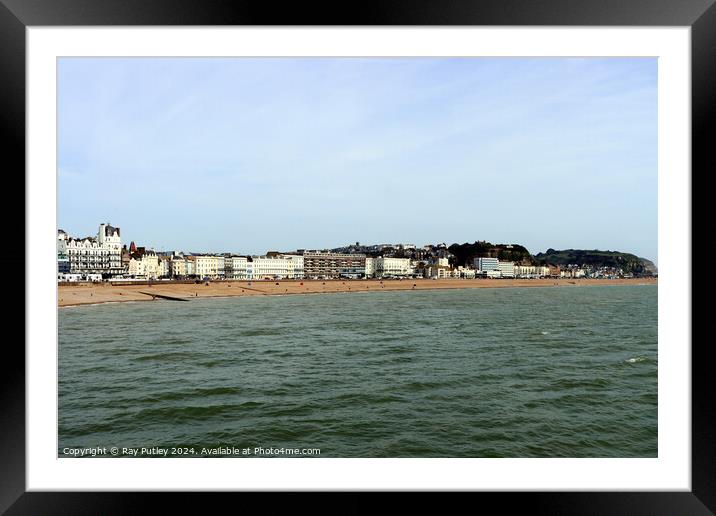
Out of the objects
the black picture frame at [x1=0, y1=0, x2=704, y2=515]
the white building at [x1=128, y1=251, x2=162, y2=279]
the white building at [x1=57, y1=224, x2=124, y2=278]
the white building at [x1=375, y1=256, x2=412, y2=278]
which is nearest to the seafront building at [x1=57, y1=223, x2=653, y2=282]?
the white building at [x1=375, y1=256, x2=412, y2=278]

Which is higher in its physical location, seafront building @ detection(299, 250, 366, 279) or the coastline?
seafront building @ detection(299, 250, 366, 279)

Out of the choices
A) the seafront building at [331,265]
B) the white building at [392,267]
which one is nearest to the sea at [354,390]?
the seafront building at [331,265]

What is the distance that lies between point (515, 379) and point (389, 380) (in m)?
Result: 1.83

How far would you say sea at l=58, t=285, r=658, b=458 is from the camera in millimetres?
3303

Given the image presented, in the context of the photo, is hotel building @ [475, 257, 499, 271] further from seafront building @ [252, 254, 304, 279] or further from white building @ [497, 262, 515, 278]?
seafront building @ [252, 254, 304, 279]

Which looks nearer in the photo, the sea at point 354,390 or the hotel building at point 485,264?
the sea at point 354,390

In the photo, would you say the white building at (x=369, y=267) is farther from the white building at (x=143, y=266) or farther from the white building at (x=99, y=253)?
the white building at (x=99, y=253)

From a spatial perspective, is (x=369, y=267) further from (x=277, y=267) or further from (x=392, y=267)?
(x=277, y=267)

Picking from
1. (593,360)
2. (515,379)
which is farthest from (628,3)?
(593,360)

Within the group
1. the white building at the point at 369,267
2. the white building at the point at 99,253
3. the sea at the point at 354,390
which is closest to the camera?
the sea at the point at 354,390

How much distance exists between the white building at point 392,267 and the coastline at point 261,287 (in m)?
1.76

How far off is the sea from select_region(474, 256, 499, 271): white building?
2105 centimetres

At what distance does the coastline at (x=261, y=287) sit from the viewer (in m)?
16.9
